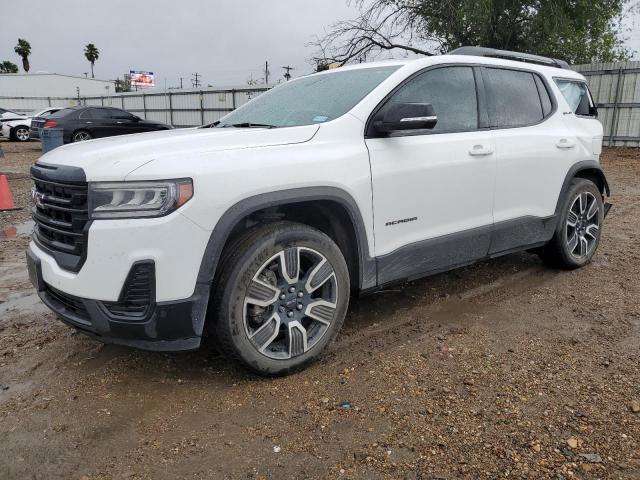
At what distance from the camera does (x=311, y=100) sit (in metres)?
3.65

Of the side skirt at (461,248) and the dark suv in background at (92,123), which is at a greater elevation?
the dark suv in background at (92,123)

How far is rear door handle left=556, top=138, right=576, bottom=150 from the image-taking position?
4461 mm

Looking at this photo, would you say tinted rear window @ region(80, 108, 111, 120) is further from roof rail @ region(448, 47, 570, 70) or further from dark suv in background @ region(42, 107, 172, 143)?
roof rail @ region(448, 47, 570, 70)

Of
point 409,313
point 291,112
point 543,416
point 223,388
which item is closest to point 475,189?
point 409,313

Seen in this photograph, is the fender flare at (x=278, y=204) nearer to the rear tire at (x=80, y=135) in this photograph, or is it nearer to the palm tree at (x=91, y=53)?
the rear tire at (x=80, y=135)

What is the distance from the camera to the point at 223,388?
291 cm

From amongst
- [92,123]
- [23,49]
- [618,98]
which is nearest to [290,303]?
[92,123]

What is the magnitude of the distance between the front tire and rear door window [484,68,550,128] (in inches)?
74.4

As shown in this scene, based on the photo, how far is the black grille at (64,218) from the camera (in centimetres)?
255

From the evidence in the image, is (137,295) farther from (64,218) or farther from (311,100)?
(311,100)

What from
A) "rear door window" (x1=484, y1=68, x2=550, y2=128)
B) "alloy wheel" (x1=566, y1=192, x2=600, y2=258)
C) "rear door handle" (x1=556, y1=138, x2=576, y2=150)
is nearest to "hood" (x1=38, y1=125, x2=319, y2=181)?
"rear door window" (x1=484, y1=68, x2=550, y2=128)

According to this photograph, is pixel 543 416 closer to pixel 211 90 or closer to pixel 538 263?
pixel 538 263

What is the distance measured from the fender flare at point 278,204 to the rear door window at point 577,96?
9.33 feet

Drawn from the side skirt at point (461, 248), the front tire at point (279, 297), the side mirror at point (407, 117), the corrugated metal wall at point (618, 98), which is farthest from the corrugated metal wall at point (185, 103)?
the front tire at point (279, 297)
